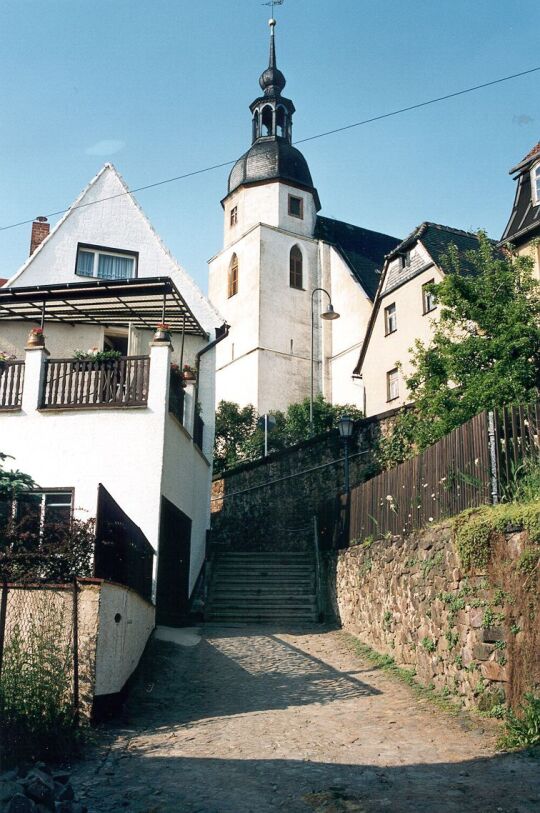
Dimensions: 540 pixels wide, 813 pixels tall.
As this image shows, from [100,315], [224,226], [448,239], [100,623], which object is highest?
[224,226]

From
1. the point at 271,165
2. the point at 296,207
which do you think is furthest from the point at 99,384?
the point at 271,165

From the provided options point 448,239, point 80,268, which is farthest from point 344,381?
point 80,268

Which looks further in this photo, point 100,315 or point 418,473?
point 100,315

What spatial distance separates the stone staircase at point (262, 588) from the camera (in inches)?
663

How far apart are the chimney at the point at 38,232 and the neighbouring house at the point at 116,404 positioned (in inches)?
162

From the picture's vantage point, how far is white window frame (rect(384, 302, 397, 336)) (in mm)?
33500

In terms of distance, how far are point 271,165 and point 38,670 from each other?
40.6m

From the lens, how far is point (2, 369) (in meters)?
15.7

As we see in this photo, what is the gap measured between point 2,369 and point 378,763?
11087 mm

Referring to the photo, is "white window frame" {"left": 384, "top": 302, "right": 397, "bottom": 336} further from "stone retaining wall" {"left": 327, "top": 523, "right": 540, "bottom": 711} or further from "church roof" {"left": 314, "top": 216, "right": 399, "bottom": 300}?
"stone retaining wall" {"left": 327, "top": 523, "right": 540, "bottom": 711}

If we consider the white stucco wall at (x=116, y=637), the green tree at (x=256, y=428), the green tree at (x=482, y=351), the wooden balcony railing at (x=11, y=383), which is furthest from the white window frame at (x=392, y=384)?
the white stucco wall at (x=116, y=637)

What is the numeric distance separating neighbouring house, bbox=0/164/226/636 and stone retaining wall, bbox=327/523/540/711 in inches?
154

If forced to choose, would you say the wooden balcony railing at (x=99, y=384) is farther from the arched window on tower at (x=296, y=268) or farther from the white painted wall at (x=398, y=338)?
the arched window on tower at (x=296, y=268)

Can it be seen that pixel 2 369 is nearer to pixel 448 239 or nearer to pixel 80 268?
pixel 80 268
